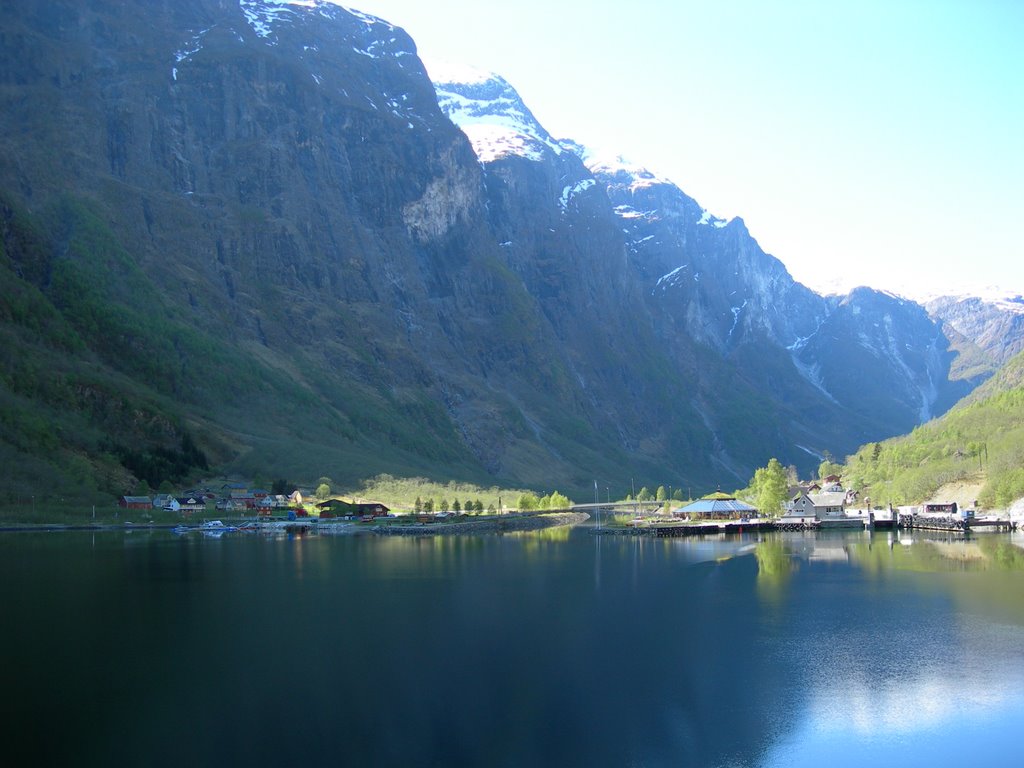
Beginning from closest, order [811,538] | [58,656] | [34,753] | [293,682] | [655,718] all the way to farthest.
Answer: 1. [34,753]
2. [655,718]
3. [293,682]
4. [58,656]
5. [811,538]

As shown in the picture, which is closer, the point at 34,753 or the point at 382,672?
the point at 34,753

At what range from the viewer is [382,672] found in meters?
45.1

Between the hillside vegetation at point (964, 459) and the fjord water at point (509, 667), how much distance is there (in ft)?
190

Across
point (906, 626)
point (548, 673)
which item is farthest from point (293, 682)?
point (906, 626)

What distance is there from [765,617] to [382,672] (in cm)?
2520

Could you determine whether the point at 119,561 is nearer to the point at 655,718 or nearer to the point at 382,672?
the point at 382,672

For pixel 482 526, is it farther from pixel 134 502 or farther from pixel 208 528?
pixel 134 502

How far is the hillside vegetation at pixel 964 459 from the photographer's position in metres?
137

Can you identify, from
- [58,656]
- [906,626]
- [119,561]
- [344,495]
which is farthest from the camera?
[344,495]

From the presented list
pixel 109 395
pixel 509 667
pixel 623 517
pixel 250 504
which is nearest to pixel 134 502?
pixel 250 504

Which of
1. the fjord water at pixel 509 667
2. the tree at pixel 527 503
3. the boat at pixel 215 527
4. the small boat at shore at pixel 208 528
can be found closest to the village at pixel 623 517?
the boat at pixel 215 527

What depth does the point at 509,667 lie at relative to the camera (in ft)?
151

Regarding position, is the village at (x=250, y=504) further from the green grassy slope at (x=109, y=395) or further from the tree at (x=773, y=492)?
the tree at (x=773, y=492)

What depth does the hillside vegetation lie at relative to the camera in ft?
448
